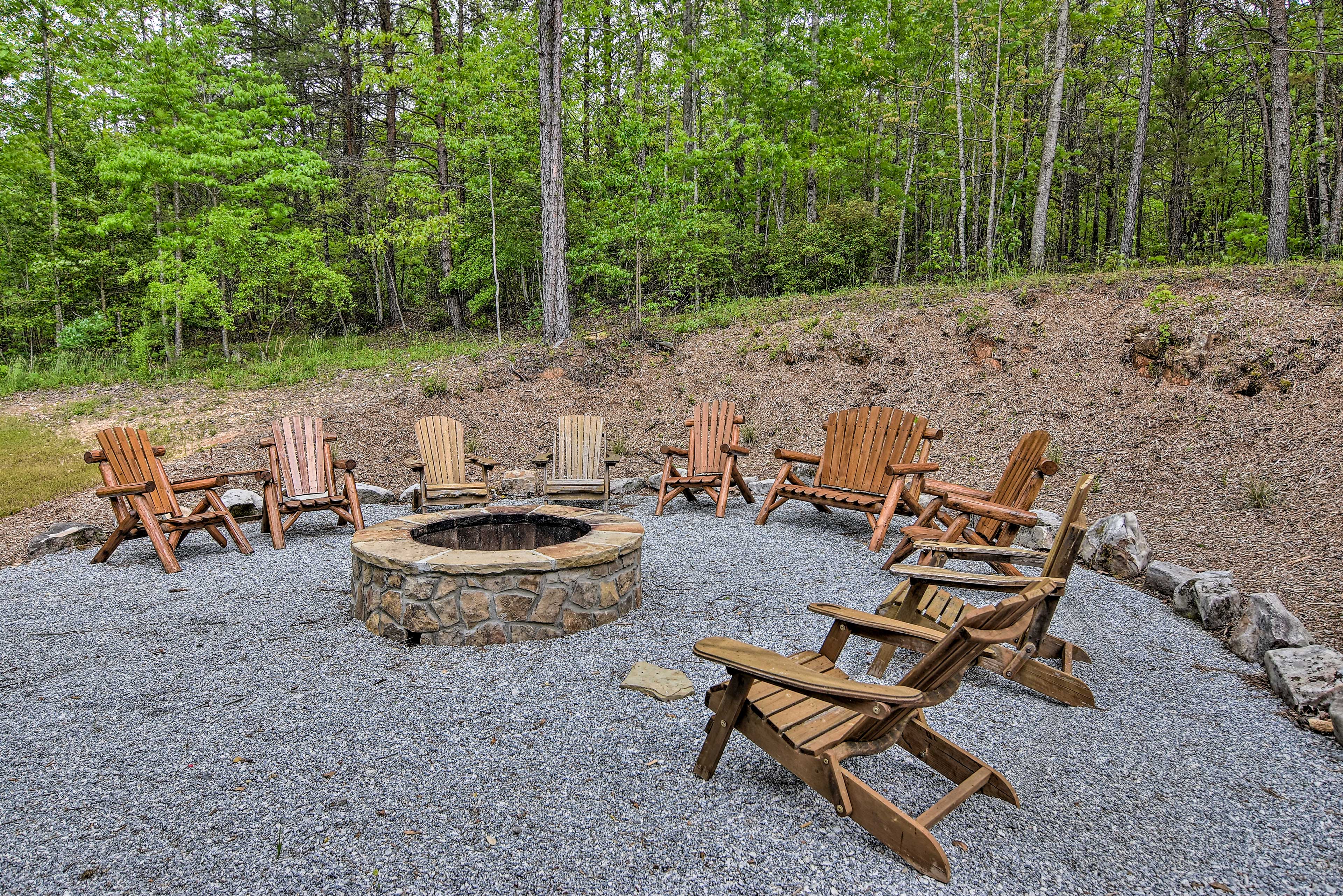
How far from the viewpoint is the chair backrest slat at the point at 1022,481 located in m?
3.77

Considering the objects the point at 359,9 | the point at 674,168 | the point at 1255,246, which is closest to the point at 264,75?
the point at 359,9

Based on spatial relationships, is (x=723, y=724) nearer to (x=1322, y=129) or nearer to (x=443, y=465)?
(x=443, y=465)

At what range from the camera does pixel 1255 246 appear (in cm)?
935

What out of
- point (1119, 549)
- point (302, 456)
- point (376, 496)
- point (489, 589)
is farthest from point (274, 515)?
point (1119, 549)

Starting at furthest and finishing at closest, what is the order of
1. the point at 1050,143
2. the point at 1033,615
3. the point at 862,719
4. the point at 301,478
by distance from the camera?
the point at 1050,143, the point at 301,478, the point at 1033,615, the point at 862,719

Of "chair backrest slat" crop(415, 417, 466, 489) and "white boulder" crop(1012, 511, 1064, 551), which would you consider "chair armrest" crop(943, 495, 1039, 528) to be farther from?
"chair backrest slat" crop(415, 417, 466, 489)

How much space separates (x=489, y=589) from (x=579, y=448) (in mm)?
3064

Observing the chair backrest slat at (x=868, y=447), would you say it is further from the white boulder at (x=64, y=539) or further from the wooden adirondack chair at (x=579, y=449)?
the white boulder at (x=64, y=539)

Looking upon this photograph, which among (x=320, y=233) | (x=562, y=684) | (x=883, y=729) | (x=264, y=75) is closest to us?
(x=883, y=729)

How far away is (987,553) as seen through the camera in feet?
9.75

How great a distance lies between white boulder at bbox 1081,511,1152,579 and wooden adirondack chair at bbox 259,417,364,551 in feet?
17.5

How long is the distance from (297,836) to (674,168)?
496 inches

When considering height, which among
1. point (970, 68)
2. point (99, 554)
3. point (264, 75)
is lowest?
point (99, 554)

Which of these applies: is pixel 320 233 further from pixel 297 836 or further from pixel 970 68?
pixel 970 68
